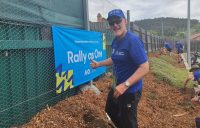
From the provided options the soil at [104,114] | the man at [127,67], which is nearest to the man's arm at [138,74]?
the man at [127,67]

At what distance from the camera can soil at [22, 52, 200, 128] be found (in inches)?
223

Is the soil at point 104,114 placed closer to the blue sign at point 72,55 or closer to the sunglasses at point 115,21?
the blue sign at point 72,55

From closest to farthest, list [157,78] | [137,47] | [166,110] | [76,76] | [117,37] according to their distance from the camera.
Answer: [137,47], [117,37], [76,76], [166,110], [157,78]

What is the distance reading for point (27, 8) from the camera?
5.33 m

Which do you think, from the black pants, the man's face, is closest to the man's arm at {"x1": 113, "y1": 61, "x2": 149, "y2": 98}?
the black pants

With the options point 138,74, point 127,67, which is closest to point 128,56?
point 127,67

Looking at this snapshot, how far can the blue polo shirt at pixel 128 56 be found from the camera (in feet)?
14.7

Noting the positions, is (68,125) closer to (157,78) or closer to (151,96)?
(151,96)

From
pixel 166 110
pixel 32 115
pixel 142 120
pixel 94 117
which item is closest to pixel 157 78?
pixel 166 110

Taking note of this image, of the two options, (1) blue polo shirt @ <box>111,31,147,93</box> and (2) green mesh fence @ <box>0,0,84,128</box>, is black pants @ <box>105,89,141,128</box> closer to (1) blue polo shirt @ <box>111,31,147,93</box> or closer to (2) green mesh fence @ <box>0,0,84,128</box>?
(1) blue polo shirt @ <box>111,31,147,93</box>

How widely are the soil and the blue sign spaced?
368 millimetres

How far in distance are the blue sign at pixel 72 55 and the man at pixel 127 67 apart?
60.4 inches

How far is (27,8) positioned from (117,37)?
1.46 metres

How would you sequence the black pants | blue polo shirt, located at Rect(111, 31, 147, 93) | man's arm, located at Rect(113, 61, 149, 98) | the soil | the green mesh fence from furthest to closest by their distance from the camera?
the soil
the green mesh fence
the black pants
blue polo shirt, located at Rect(111, 31, 147, 93)
man's arm, located at Rect(113, 61, 149, 98)
